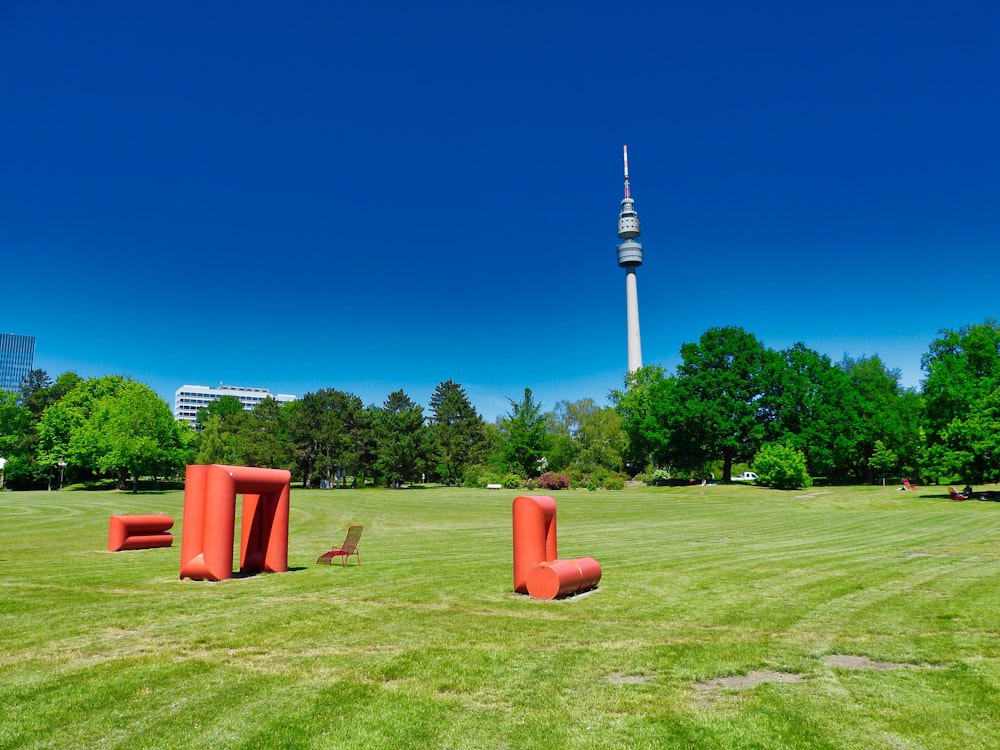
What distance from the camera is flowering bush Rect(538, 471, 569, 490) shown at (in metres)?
69.1

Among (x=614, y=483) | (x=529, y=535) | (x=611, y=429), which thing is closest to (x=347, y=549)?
(x=529, y=535)

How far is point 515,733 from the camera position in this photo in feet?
19.4

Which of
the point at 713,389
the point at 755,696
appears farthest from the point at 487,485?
the point at 755,696

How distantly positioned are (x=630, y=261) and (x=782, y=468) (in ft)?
305

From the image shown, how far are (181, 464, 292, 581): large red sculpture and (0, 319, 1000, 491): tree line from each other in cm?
4739

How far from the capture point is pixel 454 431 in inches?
3366

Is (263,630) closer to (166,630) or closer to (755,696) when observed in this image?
(166,630)

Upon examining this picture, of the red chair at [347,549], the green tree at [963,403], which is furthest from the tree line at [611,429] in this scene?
the red chair at [347,549]

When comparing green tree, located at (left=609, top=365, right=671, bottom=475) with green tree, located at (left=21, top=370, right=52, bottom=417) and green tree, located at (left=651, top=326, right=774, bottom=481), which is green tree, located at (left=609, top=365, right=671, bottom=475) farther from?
green tree, located at (left=21, top=370, right=52, bottom=417)

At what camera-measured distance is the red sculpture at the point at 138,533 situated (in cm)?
1994

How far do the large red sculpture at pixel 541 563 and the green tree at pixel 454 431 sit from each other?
227 feet

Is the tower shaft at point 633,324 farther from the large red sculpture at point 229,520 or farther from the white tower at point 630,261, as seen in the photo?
the large red sculpture at point 229,520

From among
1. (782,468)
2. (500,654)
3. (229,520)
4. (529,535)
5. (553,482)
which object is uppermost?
(782,468)

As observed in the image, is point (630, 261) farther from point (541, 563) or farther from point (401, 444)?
point (541, 563)
